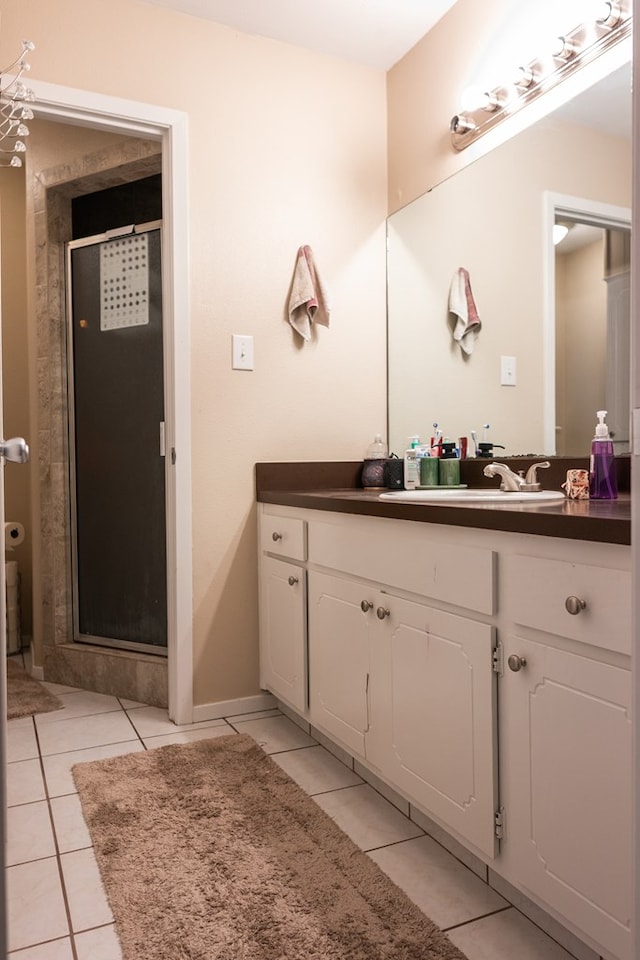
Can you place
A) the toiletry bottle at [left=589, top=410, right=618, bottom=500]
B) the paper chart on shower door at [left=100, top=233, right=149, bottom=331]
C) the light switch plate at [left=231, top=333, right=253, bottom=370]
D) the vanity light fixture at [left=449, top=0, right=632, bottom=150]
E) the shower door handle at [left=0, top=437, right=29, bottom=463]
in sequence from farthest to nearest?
1. the paper chart on shower door at [left=100, top=233, right=149, bottom=331]
2. the light switch plate at [left=231, top=333, right=253, bottom=370]
3. the vanity light fixture at [left=449, top=0, right=632, bottom=150]
4. the toiletry bottle at [left=589, top=410, right=618, bottom=500]
5. the shower door handle at [left=0, top=437, right=29, bottom=463]

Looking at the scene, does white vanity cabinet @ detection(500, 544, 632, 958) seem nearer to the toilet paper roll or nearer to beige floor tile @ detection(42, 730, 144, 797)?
beige floor tile @ detection(42, 730, 144, 797)

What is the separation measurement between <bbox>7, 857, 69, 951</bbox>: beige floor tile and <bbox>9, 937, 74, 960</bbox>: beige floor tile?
0.05 feet

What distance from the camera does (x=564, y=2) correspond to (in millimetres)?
1806

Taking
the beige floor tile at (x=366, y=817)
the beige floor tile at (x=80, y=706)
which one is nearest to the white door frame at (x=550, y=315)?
the beige floor tile at (x=366, y=817)

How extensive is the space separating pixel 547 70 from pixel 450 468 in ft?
3.78

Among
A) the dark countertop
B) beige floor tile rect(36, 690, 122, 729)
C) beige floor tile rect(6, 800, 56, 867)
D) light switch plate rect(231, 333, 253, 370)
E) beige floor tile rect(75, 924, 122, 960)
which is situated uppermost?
light switch plate rect(231, 333, 253, 370)

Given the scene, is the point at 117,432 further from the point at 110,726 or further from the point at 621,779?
the point at 621,779

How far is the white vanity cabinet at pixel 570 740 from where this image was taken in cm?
102

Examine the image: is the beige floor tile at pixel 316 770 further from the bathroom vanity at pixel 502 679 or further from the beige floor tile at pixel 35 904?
the beige floor tile at pixel 35 904

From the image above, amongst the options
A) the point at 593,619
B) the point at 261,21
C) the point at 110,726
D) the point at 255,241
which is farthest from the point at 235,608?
the point at 261,21

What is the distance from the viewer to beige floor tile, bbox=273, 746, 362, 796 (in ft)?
6.11

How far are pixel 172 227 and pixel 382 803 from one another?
1.86 m

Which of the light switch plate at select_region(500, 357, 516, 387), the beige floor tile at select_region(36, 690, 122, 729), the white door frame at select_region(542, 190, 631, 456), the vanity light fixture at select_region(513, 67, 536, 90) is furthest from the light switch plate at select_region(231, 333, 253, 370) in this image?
the beige floor tile at select_region(36, 690, 122, 729)

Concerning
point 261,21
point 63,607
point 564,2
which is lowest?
point 63,607
